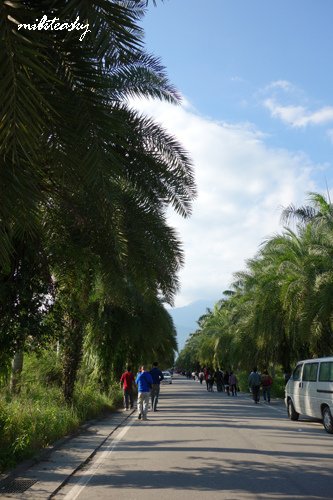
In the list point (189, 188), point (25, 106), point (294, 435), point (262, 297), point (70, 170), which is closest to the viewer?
point (25, 106)

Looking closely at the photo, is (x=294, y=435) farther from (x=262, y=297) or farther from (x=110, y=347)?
(x=262, y=297)

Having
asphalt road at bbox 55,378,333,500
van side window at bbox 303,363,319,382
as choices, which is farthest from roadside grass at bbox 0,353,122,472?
van side window at bbox 303,363,319,382

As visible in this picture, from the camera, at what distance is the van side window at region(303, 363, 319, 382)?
599 inches

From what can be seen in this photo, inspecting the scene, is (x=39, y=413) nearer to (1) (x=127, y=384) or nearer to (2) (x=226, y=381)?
(1) (x=127, y=384)

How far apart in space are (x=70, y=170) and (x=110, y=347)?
2026cm

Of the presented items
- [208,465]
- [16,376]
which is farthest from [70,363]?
[208,465]

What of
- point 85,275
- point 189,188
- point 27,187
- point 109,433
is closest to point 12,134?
point 27,187

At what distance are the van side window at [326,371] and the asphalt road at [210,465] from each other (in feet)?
4.41

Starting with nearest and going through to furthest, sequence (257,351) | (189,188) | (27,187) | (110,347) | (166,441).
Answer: (27,187) < (189,188) < (166,441) < (110,347) < (257,351)

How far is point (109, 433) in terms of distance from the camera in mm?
14234

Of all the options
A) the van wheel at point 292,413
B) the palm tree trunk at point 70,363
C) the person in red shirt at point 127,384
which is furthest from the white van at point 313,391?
the palm tree trunk at point 70,363

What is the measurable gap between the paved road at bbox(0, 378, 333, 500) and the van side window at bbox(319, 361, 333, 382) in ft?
4.41

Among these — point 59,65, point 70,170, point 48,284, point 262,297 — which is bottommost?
point 48,284

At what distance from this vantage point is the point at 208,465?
943 cm
